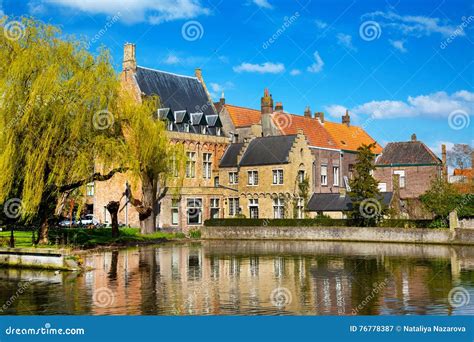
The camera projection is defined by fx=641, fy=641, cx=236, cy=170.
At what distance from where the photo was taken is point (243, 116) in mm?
64062

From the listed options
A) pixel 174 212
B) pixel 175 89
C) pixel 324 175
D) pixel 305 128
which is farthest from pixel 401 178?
pixel 175 89

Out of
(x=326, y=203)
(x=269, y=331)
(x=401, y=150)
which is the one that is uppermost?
(x=401, y=150)

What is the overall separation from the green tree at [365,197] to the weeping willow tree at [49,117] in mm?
20780

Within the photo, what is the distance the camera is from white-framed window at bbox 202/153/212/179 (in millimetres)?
57938

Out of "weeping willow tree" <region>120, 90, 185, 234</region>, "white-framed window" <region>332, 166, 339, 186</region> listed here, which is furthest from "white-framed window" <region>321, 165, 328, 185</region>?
"weeping willow tree" <region>120, 90, 185, 234</region>

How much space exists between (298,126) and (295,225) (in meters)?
17.0

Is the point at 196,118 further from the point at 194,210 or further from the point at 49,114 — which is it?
the point at 49,114

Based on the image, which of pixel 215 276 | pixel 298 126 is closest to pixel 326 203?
pixel 298 126

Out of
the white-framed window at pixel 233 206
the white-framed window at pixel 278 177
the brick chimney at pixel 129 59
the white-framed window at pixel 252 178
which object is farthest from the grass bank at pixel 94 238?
the brick chimney at pixel 129 59

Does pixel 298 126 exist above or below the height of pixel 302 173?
above

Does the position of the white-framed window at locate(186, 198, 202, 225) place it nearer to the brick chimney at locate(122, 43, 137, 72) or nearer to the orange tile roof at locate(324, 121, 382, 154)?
the brick chimney at locate(122, 43, 137, 72)

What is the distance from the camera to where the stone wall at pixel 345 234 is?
42.1m

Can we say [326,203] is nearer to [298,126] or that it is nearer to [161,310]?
[298,126]

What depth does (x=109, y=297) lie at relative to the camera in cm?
1844
